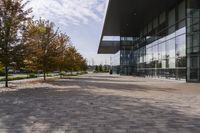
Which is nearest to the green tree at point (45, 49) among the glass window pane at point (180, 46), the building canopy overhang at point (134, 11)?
the building canopy overhang at point (134, 11)

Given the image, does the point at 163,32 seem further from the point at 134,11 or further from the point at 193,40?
the point at 193,40

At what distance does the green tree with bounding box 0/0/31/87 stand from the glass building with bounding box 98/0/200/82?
12.1 m

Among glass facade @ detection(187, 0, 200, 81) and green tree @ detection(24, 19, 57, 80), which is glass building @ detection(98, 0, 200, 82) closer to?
glass facade @ detection(187, 0, 200, 81)

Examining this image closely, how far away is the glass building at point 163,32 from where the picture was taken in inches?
1201

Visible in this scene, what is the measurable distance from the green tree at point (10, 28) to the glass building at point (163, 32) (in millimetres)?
12110

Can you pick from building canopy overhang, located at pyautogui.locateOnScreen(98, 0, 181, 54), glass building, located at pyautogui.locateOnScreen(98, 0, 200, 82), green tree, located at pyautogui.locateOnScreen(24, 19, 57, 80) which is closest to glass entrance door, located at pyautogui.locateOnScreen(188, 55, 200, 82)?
glass building, located at pyautogui.locateOnScreen(98, 0, 200, 82)

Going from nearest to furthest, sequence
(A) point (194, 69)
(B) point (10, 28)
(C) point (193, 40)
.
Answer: (B) point (10, 28), (A) point (194, 69), (C) point (193, 40)

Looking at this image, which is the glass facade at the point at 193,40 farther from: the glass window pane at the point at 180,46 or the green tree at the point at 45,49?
the green tree at the point at 45,49

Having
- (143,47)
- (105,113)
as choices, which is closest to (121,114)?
(105,113)

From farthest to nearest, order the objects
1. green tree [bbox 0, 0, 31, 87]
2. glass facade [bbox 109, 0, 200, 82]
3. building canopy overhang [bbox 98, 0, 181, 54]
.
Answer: building canopy overhang [bbox 98, 0, 181, 54], glass facade [bbox 109, 0, 200, 82], green tree [bbox 0, 0, 31, 87]

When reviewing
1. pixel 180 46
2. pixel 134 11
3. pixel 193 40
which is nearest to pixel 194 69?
pixel 193 40

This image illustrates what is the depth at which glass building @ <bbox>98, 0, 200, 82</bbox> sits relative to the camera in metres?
30.5

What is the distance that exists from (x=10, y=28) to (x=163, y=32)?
76.6ft

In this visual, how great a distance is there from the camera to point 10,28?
2219 cm
